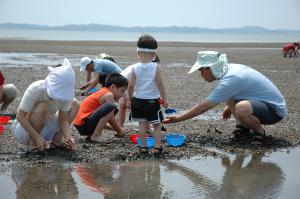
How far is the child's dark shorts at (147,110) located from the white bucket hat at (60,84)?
868mm

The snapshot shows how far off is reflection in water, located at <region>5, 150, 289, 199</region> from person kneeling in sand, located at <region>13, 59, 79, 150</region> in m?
0.45

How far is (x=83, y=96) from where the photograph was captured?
10.5 metres

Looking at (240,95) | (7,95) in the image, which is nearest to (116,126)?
(240,95)

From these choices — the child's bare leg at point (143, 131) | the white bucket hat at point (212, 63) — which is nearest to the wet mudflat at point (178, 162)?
the child's bare leg at point (143, 131)

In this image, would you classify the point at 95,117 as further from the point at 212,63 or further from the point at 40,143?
the point at 212,63

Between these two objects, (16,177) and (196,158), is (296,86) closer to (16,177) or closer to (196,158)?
(196,158)

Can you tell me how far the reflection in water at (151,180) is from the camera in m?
4.38

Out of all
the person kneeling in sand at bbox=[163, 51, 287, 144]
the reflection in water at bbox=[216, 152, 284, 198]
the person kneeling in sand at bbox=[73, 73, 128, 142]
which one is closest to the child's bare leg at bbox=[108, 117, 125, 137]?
the person kneeling in sand at bbox=[73, 73, 128, 142]

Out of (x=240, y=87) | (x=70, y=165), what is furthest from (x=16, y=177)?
(x=240, y=87)

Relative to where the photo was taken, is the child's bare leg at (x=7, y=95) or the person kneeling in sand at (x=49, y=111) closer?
the person kneeling in sand at (x=49, y=111)

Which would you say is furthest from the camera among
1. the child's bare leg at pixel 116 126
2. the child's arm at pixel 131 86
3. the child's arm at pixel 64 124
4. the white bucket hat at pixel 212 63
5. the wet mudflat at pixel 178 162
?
the child's bare leg at pixel 116 126

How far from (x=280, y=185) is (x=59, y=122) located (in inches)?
96.9

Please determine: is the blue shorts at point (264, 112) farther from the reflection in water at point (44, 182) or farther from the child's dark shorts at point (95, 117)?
the reflection in water at point (44, 182)

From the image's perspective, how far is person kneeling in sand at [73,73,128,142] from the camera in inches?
246
